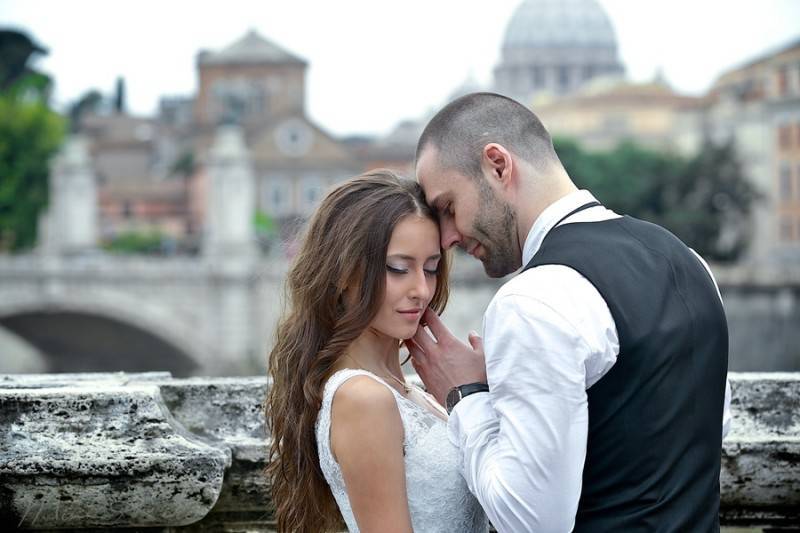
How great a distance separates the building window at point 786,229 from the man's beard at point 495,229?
42069 millimetres

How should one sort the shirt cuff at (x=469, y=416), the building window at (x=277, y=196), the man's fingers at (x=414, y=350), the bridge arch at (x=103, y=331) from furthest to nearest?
the building window at (x=277, y=196) < the bridge arch at (x=103, y=331) < the man's fingers at (x=414, y=350) < the shirt cuff at (x=469, y=416)

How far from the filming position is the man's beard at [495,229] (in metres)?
2.66

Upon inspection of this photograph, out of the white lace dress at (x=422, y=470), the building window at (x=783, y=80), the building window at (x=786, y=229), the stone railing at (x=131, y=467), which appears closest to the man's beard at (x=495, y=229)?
the white lace dress at (x=422, y=470)

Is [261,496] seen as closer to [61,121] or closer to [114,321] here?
[114,321]

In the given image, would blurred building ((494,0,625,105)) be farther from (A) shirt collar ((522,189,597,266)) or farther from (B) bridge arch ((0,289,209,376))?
(A) shirt collar ((522,189,597,266))

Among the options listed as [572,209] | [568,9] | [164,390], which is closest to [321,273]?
[572,209]

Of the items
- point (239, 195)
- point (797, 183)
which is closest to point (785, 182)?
point (797, 183)

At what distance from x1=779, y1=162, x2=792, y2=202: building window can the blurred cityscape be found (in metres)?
0.07

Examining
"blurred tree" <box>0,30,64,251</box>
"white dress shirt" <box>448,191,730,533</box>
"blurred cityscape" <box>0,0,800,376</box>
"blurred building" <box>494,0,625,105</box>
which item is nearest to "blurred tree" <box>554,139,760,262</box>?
"blurred cityscape" <box>0,0,800,376</box>

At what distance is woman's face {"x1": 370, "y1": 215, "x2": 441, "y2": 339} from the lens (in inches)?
109

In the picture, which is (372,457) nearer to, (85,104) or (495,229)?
(495,229)

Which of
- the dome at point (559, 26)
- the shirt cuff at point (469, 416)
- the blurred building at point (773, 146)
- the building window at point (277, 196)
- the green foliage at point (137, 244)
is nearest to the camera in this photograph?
the shirt cuff at point (469, 416)

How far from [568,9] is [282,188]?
3532 cm

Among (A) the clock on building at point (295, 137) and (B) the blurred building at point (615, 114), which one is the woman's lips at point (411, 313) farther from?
(B) the blurred building at point (615, 114)
